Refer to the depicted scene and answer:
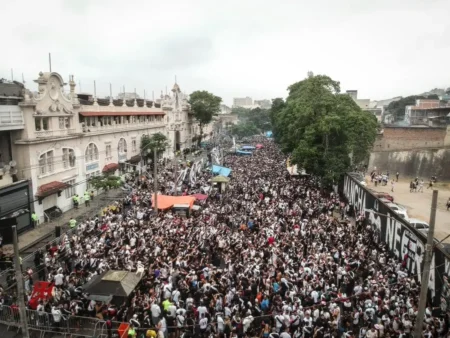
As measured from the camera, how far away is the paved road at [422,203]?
23.5 metres

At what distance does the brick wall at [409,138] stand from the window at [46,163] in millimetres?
42424

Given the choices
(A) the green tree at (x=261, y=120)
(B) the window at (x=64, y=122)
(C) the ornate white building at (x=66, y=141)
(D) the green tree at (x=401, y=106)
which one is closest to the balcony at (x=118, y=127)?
(C) the ornate white building at (x=66, y=141)

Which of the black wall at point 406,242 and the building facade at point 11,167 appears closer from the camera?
the black wall at point 406,242

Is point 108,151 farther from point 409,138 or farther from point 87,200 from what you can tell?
point 409,138

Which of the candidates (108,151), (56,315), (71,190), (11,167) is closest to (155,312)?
(56,315)

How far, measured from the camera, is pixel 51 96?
91.0 ft

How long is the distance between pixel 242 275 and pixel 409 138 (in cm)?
4401

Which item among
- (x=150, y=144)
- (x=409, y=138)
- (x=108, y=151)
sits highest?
(x=409, y=138)

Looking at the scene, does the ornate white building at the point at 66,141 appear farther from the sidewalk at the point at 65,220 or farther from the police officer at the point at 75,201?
the sidewalk at the point at 65,220

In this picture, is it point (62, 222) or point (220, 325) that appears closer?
point (220, 325)

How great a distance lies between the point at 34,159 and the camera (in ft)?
83.8

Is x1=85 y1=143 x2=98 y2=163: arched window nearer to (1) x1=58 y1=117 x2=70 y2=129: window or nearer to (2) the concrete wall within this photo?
(1) x1=58 y1=117 x2=70 y2=129: window

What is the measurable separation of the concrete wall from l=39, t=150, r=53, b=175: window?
3844 cm

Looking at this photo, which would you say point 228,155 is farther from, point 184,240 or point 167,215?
point 184,240
